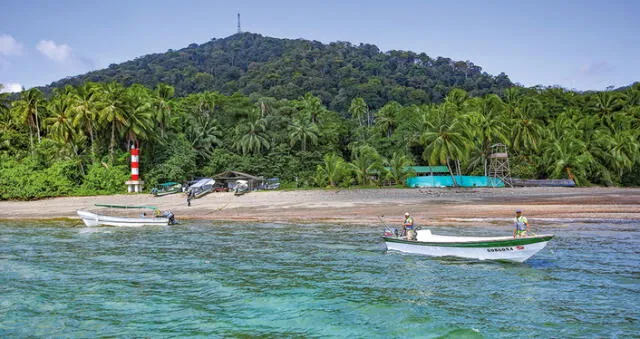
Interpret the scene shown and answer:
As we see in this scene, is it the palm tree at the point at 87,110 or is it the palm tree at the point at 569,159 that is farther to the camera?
the palm tree at the point at 569,159

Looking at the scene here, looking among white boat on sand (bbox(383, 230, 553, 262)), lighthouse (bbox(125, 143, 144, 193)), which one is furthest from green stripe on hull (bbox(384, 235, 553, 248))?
lighthouse (bbox(125, 143, 144, 193))

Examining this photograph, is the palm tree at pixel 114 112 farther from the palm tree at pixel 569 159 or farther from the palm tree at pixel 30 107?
the palm tree at pixel 569 159

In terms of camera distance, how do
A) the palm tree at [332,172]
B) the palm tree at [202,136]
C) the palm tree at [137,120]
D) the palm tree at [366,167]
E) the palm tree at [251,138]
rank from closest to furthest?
the palm tree at [137,120], the palm tree at [332,172], the palm tree at [366,167], the palm tree at [251,138], the palm tree at [202,136]

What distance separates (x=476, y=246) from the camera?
21.9 metres

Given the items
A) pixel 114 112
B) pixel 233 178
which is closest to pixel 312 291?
pixel 233 178

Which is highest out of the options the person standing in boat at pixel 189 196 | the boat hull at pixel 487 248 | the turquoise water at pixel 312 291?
the person standing in boat at pixel 189 196

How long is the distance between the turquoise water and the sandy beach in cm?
1009

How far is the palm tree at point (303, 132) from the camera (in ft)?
249

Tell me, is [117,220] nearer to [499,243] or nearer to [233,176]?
[233,176]

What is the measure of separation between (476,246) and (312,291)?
26.0 feet

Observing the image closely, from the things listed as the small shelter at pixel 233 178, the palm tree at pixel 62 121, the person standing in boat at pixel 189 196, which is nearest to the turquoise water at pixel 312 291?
the person standing in boat at pixel 189 196

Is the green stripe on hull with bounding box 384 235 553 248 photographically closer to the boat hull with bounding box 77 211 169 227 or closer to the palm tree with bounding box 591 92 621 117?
the boat hull with bounding box 77 211 169 227

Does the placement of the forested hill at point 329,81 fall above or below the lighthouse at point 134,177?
above

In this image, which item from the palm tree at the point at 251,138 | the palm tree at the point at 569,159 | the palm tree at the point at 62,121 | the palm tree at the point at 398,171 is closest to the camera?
the palm tree at the point at 62,121
